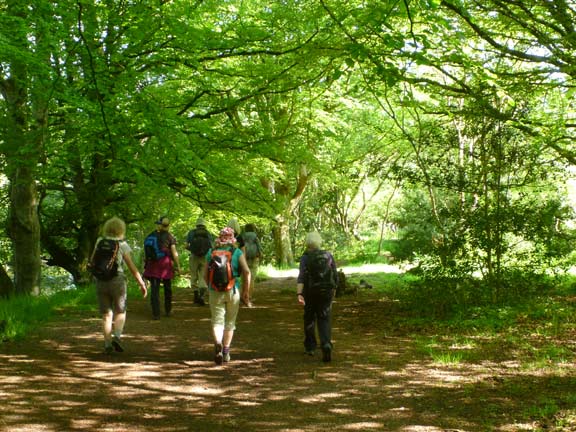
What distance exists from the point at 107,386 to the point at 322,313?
285 centimetres

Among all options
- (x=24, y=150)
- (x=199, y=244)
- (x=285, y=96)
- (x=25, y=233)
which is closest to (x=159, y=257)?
(x=199, y=244)

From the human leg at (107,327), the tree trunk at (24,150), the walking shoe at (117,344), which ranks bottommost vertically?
the walking shoe at (117,344)

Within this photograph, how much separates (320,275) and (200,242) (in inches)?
196

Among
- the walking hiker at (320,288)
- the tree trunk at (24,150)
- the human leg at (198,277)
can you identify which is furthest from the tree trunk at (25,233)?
Result: the walking hiker at (320,288)

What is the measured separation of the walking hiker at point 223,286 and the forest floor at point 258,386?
33 centimetres

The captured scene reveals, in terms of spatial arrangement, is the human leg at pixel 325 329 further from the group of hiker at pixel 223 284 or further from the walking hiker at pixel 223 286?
the walking hiker at pixel 223 286

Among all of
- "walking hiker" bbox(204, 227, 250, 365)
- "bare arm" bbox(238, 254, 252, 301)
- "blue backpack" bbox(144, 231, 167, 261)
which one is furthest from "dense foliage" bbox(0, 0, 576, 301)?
"bare arm" bbox(238, 254, 252, 301)

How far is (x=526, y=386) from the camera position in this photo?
239 inches

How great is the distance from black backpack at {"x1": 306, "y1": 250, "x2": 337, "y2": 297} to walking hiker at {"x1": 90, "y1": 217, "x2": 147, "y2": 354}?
2.19 metres

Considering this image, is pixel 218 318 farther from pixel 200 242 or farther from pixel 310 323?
pixel 200 242

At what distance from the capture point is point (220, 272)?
7.15m

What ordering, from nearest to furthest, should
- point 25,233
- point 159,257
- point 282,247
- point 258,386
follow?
1. point 258,386
2. point 159,257
3. point 25,233
4. point 282,247

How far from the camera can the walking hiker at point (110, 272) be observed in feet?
23.9

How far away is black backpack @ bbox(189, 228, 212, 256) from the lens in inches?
468
